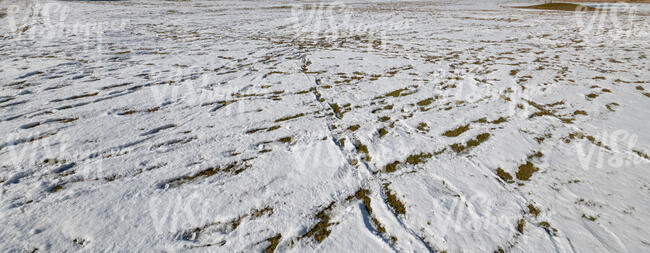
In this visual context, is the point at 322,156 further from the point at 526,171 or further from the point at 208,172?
the point at 526,171

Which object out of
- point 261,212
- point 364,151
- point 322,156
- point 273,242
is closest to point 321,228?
point 273,242

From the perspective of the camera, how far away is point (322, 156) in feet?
11.2

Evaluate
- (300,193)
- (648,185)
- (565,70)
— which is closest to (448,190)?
(300,193)

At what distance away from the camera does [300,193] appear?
110 inches

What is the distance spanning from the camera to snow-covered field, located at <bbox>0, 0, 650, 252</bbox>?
2.37 m

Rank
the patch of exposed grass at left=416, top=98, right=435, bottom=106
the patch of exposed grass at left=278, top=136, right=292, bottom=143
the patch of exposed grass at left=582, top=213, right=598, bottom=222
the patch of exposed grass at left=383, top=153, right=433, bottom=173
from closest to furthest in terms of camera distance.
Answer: the patch of exposed grass at left=582, top=213, right=598, bottom=222
the patch of exposed grass at left=383, top=153, right=433, bottom=173
the patch of exposed grass at left=278, top=136, right=292, bottom=143
the patch of exposed grass at left=416, top=98, right=435, bottom=106

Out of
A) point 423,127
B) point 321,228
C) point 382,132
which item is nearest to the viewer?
point 321,228

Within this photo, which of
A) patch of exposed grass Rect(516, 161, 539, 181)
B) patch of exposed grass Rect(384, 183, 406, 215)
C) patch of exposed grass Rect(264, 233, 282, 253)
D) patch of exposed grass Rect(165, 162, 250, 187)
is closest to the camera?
patch of exposed grass Rect(264, 233, 282, 253)

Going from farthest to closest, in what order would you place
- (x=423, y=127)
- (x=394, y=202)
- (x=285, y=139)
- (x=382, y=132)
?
(x=423, y=127)
(x=382, y=132)
(x=285, y=139)
(x=394, y=202)

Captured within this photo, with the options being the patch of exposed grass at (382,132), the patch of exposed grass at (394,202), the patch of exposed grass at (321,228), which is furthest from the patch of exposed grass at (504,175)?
the patch of exposed grass at (321,228)

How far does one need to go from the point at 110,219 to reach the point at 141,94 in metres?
3.47

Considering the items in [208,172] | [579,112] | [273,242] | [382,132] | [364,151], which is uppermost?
[579,112]

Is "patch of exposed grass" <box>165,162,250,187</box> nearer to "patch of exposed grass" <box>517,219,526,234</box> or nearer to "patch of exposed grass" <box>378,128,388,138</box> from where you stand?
"patch of exposed grass" <box>378,128,388,138</box>

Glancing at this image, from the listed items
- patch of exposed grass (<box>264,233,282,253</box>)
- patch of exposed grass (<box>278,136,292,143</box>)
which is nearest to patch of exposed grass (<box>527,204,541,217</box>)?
patch of exposed grass (<box>264,233,282,253</box>)
